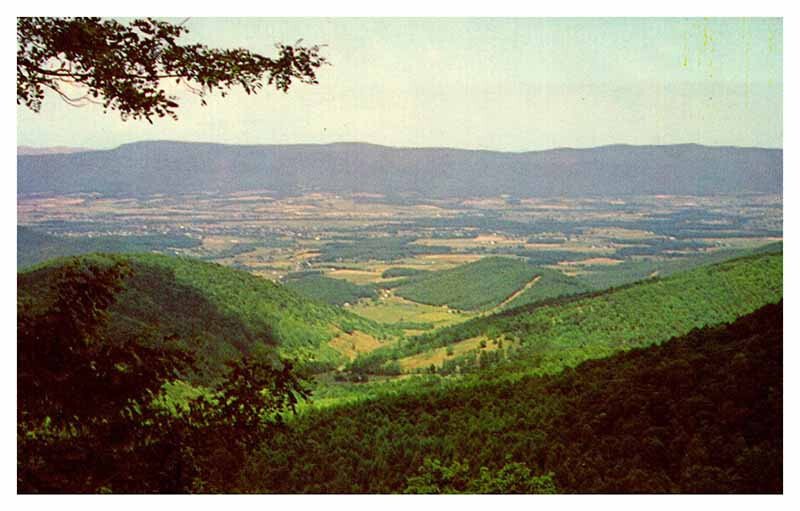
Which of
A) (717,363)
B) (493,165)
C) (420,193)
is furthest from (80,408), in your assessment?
(717,363)

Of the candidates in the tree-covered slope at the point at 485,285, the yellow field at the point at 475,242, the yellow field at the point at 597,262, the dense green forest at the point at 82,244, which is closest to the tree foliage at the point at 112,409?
the dense green forest at the point at 82,244

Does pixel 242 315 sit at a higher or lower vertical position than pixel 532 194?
lower

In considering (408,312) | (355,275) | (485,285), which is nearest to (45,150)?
(355,275)

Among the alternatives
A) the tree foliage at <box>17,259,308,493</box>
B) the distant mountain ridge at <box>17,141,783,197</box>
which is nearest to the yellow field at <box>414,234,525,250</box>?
the distant mountain ridge at <box>17,141,783,197</box>

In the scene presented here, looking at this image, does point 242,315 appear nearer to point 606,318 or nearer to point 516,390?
point 516,390

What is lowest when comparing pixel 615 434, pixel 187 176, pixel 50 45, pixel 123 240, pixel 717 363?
pixel 615 434

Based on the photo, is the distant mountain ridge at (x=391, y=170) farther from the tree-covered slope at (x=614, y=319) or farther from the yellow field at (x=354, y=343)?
the yellow field at (x=354, y=343)
